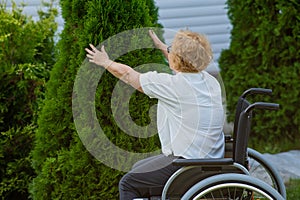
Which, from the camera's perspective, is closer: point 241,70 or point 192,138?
point 192,138

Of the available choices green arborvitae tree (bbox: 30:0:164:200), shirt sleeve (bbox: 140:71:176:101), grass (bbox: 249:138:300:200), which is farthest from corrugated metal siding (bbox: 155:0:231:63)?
shirt sleeve (bbox: 140:71:176:101)

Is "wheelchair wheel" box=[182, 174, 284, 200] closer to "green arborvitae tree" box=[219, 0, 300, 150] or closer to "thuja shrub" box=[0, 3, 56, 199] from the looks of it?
"thuja shrub" box=[0, 3, 56, 199]

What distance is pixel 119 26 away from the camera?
4.01 metres

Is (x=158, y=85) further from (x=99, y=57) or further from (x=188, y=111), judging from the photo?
(x=99, y=57)

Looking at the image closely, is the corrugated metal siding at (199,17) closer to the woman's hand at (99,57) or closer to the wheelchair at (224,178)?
the woman's hand at (99,57)

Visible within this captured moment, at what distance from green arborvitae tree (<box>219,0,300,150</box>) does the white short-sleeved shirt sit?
2.81m

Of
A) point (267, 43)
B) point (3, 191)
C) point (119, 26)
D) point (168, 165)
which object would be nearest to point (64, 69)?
point (119, 26)

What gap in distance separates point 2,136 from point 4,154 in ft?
0.43

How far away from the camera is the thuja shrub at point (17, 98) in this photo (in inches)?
196

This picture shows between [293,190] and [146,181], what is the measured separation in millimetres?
1880

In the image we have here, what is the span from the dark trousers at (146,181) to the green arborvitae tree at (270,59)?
115 inches

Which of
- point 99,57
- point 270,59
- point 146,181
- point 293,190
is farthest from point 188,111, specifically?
point 270,59

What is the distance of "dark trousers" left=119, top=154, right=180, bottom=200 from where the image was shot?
3.55 m

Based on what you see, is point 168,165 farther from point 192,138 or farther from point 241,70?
point 241,70
